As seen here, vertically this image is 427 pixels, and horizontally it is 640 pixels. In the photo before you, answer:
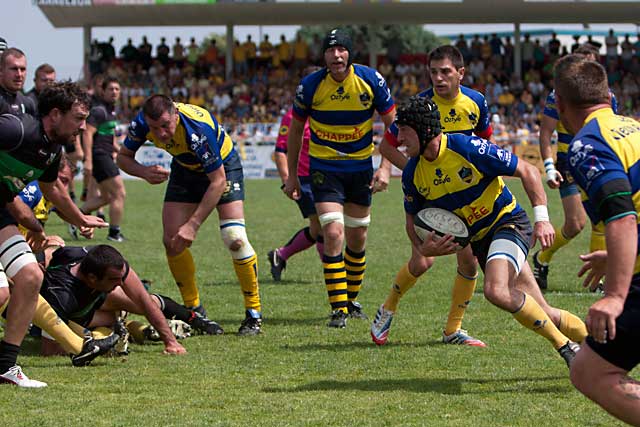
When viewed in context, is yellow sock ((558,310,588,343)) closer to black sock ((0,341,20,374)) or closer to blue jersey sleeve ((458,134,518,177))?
blue jersey sleeve ((458,134,518,177))

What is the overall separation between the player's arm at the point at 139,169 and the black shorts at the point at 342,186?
134cm

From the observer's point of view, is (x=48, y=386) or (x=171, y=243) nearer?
(x=48, y=386)

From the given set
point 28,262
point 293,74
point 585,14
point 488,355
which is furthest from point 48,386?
point 585,14

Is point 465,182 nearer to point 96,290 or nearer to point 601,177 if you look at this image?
point 601,177

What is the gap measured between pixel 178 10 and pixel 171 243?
35.9 meters

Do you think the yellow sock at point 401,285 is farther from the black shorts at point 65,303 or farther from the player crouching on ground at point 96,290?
Result: the black shorts at point 65,303

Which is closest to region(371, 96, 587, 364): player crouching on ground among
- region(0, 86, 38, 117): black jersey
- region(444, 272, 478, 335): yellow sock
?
region(444, 272, 478, 335): yellow sock

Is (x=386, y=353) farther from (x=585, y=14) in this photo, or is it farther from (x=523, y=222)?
(x=585, y=14)

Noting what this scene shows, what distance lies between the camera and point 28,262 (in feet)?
20.5

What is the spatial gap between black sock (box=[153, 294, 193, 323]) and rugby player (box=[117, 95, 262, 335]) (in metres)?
0.38

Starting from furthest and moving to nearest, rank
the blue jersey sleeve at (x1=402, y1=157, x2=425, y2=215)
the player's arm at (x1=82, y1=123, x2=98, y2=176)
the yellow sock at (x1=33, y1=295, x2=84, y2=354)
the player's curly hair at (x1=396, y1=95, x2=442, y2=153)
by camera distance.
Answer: the player's arm at (x1=82, y1=123, x2=98, y2=176)
the yellow sock at (x1=33, y1=295, x2=84, y2=354)
the blue jersey sleeve at (x1=402, y1=157, x2=425, y2=215)
the player's curly hair at (x1=396, y1=95, x2=442, y2=153)

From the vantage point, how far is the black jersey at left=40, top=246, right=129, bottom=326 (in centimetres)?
719

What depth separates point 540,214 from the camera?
6059 millimetres

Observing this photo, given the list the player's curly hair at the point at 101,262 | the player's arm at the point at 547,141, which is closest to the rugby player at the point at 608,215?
the player's curly hair at the point at 101,262
